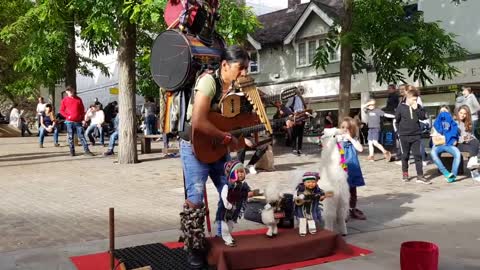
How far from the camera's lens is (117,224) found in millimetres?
6602

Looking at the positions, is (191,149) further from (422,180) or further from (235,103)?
(422,180)

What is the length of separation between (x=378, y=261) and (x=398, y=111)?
226 inches

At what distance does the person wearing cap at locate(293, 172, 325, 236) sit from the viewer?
5.18 m

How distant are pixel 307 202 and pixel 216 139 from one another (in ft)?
4.39

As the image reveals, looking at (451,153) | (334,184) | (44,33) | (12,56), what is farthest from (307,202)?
(12,56)

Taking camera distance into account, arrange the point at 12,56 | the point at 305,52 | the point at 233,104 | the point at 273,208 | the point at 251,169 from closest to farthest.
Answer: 1. the point at 233,104
2. the point at 273,208
3. the point at 251,169
4. the point at 12,56
5. the point at 305,52

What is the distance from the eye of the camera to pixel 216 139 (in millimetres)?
4508

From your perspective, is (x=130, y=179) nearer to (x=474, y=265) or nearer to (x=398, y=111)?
(x=398, y=111)

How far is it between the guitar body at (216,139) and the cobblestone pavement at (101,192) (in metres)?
1.30

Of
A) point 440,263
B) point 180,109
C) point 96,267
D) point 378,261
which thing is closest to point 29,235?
point 96,267

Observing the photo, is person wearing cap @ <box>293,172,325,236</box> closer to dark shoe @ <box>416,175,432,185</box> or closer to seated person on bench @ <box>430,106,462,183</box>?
dark shoe @ <box>416,175,432,185</box>

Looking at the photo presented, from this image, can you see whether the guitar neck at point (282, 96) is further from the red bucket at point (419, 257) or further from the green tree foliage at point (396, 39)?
Result: the green tree foliage at point (396, 39)

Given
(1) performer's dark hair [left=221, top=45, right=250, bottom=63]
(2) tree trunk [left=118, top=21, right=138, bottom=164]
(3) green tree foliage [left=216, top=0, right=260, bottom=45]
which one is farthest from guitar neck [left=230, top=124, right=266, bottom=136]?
(2) tree trunk [left=118, top=21, right=138, bottom=164]

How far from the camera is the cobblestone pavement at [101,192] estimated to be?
635 cm
